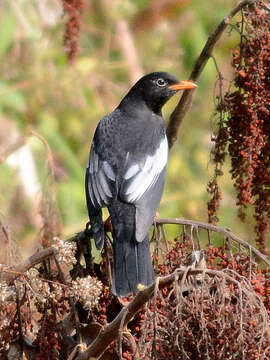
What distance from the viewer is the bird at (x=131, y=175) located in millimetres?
4391

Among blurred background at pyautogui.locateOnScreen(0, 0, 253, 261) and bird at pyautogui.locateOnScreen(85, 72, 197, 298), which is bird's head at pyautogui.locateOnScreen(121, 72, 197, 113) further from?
blurred background at pyautogui.locateOnScreen(0, 0, 253, 261)

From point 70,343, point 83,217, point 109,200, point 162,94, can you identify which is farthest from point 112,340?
point 83,217

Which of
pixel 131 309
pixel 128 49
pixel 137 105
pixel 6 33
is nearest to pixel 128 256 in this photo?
pixel 131 309

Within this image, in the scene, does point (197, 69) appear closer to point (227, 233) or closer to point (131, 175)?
point (131, 175)

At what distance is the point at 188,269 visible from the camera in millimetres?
3076

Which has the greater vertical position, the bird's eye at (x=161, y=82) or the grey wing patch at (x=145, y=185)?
the bird's eye at (x=161, y=82)

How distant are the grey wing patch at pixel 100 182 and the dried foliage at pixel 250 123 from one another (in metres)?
0.82

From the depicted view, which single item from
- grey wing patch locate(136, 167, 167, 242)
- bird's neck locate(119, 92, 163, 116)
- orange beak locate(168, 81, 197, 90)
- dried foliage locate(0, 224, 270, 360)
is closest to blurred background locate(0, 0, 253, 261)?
bird's neck locate(119, 92, 163, 116)

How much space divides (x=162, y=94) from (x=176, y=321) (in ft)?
10.2

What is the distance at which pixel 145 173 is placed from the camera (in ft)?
16.9

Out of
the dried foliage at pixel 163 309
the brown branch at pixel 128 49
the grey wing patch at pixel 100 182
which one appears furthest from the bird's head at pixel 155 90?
the brown branch at pixel 128 49

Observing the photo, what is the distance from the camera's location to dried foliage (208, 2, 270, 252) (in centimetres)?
407

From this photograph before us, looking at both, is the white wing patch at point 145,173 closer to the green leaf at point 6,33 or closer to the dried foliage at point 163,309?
the dried foliage at point 163,309

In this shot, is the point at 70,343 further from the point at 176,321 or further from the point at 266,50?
the point at 266,50
